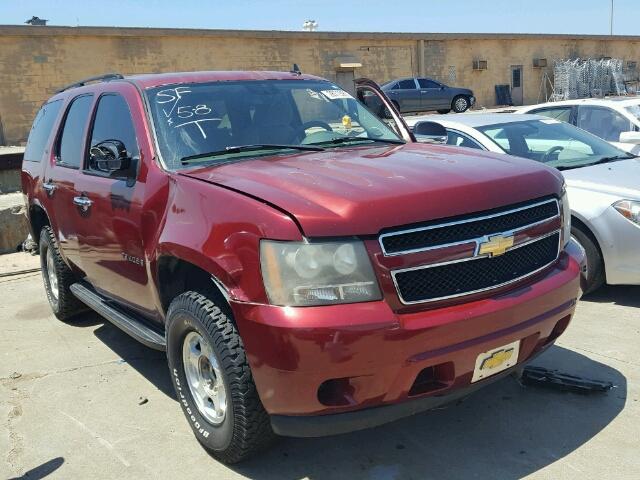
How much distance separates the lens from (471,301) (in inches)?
110

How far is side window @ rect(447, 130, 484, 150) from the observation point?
6.47m

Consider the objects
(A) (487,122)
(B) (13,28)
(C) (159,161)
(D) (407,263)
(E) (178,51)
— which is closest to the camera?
(D) (407,263)

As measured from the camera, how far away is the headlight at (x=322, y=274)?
8.51ft

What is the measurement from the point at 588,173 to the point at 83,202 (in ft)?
13.4

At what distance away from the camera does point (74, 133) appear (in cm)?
480

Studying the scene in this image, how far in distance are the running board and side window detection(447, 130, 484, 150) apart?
3.70 meters

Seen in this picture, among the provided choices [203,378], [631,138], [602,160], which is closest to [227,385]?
[203,378]

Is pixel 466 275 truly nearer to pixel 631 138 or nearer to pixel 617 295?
pixel 617 295

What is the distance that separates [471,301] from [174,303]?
1.42 meters

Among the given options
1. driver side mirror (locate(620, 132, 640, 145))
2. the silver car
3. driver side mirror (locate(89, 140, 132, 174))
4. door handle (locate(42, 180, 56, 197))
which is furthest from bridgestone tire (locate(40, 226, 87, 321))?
driver side mirror (locate(620, 132, 640, 145))

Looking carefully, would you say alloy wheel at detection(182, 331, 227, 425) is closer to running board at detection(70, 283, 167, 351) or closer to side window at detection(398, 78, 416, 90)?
running board at detection(70, 283, 167, 351)

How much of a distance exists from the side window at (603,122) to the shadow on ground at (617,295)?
9.20ft

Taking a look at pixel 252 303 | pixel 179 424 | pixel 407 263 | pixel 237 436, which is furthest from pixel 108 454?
pixel 407 263

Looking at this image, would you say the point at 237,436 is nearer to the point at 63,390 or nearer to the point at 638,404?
the point at 63,390
